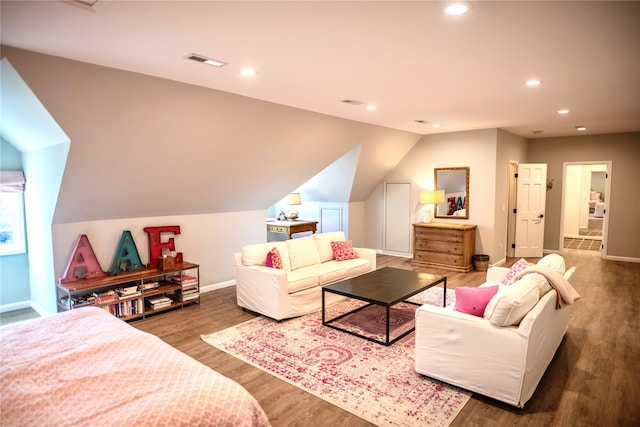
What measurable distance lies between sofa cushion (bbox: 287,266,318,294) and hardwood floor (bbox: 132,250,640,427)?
680 millimetres

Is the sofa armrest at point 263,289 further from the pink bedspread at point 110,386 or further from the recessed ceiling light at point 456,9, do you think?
the recessed ceiling light at point 456,9

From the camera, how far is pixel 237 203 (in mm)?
5738

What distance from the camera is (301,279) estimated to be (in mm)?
4379

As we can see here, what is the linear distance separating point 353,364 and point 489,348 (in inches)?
45.3

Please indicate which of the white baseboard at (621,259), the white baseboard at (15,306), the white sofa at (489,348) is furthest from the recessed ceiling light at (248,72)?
the white baseboard at (621,259)

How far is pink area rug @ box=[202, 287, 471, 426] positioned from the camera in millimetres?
2631

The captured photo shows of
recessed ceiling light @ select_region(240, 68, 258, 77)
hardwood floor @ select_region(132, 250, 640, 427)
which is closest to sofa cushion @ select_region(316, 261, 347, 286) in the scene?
hardwood floor @ select_region(132, 250, 640, 427)

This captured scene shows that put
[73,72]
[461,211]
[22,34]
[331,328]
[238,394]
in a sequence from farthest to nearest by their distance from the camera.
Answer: [461,211] → [331,328] → [73,72] → [22,34] → [238,394]

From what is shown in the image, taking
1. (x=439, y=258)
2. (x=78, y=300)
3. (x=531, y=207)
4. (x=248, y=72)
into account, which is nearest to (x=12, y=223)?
(x=78, y=300)

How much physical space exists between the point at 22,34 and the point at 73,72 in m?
0.57

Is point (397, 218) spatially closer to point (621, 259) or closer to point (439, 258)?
point (439, 258)

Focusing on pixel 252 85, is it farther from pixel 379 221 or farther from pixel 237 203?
pixel 379 221

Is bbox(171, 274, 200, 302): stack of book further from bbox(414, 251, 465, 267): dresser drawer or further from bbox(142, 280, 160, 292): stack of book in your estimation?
bbox(414, 251, 465, 267): dresser drawer

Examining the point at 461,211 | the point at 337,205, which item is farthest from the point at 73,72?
the point at 461,211
